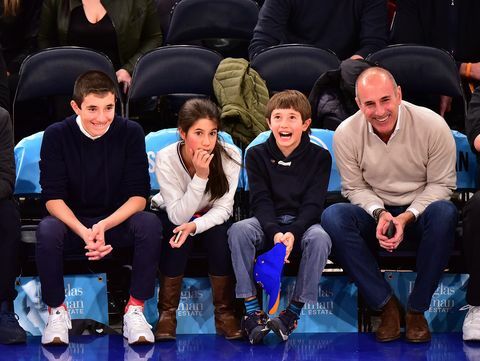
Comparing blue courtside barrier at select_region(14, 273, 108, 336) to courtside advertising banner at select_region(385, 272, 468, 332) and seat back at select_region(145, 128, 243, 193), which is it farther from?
courtside advertising banner at select_region(385, 272, 468, 332)

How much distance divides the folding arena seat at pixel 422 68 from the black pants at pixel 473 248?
4.41ft

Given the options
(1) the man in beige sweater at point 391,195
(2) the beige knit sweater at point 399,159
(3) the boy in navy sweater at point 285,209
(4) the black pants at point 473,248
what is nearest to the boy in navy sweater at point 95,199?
(3) the boy in navy sweater at point 285,209

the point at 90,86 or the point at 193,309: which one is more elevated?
the point at 90,86

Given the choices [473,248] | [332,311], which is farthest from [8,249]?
[473,248]

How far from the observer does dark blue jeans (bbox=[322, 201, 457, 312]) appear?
4.50 metres

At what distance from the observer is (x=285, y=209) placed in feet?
16.0

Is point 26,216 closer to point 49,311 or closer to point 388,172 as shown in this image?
point 49,311

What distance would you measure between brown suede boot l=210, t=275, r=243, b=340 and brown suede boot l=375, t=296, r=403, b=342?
70 cm

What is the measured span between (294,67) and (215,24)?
45.1 inches

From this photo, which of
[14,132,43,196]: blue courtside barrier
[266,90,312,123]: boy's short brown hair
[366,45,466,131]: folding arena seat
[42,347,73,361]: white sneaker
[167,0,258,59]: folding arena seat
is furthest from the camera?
[167,0,258,59]: folding arena seat

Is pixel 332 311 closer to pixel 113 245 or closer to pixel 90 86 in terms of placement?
pixel 113 245

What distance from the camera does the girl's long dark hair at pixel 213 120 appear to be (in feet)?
15.7

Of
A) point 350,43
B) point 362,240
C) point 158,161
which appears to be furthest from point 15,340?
point 350,43

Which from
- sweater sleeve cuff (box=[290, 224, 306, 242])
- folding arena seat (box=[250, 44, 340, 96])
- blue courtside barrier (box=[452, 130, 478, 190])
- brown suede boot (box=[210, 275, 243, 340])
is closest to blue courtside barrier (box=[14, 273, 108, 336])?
brown suede boot (box=[210, 275, 243, 340])
